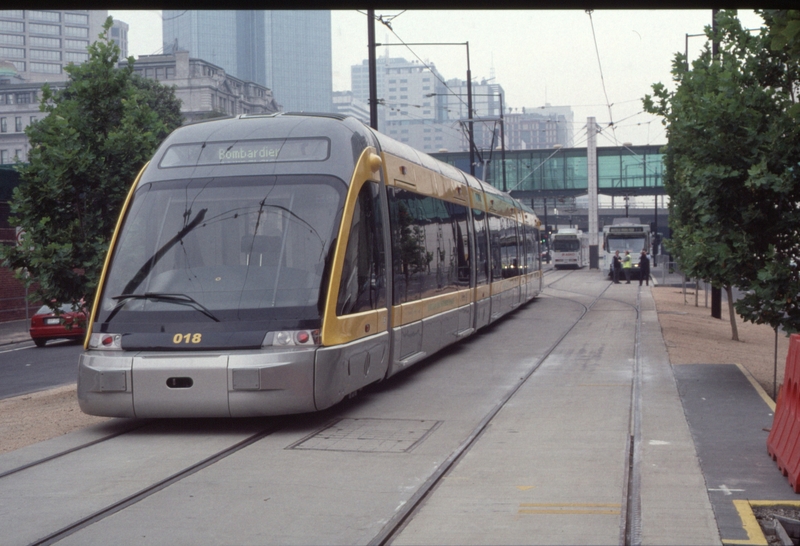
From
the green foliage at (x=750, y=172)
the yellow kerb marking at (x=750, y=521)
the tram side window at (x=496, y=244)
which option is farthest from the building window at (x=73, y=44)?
the yellow kerb marking at (x=750, y=521)

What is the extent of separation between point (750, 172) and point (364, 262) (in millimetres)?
4864

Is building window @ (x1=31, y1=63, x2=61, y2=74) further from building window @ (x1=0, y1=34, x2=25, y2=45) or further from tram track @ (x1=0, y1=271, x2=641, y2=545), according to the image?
tram track @ (x1=0, y1=271, x2=641, y2=545)

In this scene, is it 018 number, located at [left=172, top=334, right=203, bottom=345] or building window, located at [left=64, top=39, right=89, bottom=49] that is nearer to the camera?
018 number, located at [left=172, top=334, right=203, bottom=345]

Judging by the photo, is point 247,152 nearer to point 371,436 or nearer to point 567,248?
point 371,436

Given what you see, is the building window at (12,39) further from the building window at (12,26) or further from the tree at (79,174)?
the tree at (79,174)

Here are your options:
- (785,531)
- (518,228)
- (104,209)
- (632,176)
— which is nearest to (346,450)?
(785,531)

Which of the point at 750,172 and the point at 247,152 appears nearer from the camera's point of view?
the point at 247,152

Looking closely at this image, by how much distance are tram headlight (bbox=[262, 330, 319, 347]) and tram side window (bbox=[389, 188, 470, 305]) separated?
273 cm

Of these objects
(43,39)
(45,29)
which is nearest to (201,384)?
(45,29)

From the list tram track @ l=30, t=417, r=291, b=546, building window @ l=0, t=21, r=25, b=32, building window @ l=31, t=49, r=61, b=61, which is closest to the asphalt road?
tram track @ l=30, t=417, r=291, b=546

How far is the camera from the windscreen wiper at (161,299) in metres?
9.42

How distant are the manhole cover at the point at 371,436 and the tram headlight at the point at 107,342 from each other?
1960 millimetres

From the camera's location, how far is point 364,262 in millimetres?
10570

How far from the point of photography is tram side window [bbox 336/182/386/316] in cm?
1000
